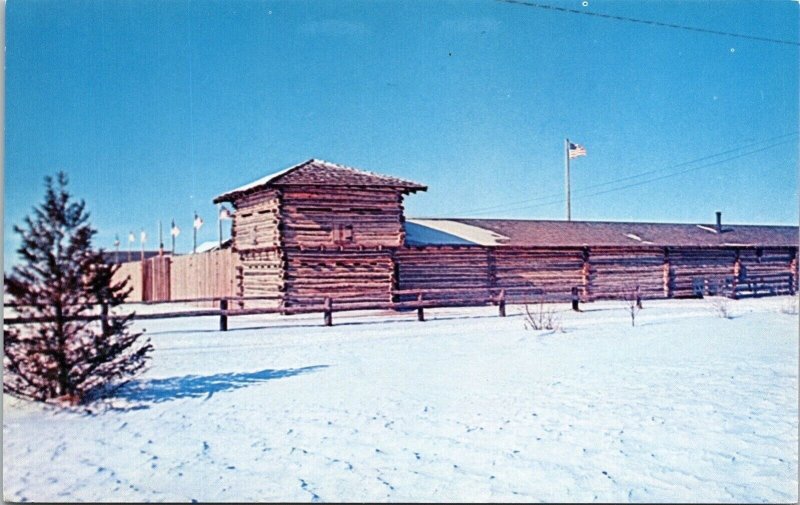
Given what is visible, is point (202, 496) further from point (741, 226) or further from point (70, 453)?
point (741, 226)

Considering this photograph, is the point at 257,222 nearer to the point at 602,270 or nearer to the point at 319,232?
the point at 319,232

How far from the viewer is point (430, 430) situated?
554 centimetres

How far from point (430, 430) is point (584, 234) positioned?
19.2m

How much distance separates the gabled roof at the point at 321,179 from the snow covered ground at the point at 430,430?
755 cm

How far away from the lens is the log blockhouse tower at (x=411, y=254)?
16750mm

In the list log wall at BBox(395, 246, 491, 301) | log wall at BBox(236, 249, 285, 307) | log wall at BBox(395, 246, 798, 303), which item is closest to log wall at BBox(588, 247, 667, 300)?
log wall at BBox(395, 246, 798, 303)

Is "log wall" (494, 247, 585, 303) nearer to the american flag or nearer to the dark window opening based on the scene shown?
the dark window opening

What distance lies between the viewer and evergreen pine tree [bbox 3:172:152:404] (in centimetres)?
583

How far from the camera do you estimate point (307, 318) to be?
1515 cm

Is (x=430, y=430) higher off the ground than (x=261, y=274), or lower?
lower

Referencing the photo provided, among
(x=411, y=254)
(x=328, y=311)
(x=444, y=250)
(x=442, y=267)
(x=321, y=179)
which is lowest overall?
(x=328, y=311)

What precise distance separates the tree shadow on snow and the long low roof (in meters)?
11.8

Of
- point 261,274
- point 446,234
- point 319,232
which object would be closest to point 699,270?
point 446,234

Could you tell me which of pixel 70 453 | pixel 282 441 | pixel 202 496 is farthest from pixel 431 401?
pixel 70 453
